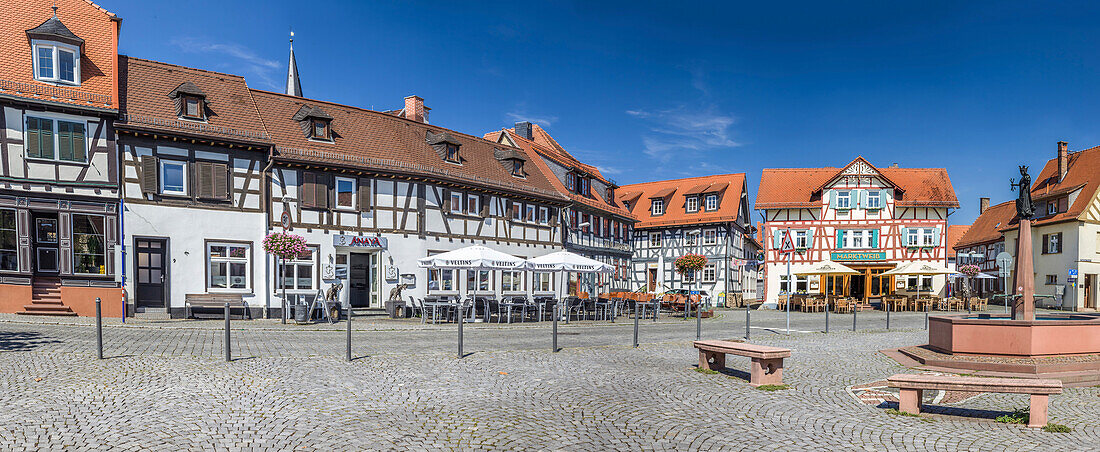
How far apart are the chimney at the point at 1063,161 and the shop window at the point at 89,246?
50894 mm

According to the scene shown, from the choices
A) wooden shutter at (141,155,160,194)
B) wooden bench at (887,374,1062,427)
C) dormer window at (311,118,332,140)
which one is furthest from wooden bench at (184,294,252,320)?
wooden bench at (887,374,1062,427)

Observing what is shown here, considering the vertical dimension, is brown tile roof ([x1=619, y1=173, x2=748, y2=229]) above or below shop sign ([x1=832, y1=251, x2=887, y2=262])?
above

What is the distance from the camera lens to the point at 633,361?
1199cm

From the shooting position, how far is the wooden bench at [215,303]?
19547 mm

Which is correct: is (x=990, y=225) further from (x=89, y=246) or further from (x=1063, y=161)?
(x=89, y=246)

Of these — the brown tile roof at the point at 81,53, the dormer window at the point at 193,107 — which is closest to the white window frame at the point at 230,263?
the dormer window at the point at 193,107

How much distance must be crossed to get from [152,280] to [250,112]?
657 cm

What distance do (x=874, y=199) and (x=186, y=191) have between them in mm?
37486

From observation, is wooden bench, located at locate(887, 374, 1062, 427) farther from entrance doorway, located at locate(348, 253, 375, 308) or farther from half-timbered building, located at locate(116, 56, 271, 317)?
entrance doorway, located at locate(348, 253, 375, 308)

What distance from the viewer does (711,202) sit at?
140 ft

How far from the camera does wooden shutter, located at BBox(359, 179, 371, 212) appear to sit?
77.1ft

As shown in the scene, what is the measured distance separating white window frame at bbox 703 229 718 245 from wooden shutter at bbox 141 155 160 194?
31414 mm

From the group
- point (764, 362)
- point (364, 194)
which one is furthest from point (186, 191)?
point (764, 362)

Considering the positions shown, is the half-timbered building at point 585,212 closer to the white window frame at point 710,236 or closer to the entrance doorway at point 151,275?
the white window frame at point 710,236
